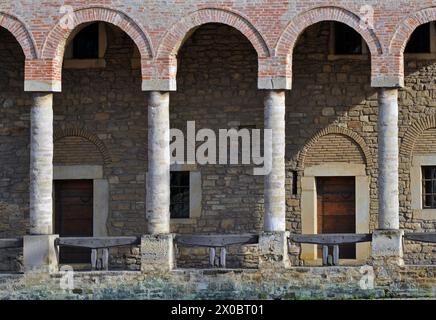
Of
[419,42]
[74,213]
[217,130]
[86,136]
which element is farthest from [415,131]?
[74,213]

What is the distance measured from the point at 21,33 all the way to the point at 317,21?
5.70m

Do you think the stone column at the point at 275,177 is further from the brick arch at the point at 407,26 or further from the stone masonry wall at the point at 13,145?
the stone masonry wall at the point at 13,145

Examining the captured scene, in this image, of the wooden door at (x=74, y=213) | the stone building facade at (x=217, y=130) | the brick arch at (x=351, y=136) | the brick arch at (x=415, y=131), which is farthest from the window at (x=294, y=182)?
the wooden door at (x=74, y=213)

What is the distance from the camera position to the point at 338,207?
3127 centimetres

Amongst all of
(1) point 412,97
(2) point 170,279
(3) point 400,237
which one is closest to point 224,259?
(2) point 170,279

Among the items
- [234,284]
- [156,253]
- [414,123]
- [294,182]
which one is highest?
[414,123]

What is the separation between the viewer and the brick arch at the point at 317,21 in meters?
28.7

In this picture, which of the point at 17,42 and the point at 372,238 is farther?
the point at 17,42

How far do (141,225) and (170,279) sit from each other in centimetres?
279

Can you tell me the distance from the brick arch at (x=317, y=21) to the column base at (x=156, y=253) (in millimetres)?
4196

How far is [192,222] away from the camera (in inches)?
1232

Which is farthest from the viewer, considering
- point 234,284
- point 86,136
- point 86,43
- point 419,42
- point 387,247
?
point 86,43

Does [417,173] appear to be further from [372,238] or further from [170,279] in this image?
[170,279]

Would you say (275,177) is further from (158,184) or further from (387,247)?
(387,247)
